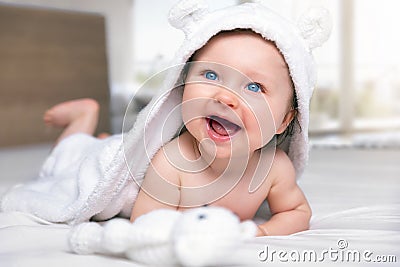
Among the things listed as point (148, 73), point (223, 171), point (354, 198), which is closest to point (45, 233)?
point (223, 171)

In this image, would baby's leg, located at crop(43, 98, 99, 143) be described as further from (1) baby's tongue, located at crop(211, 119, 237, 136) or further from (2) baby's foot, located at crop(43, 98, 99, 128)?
(1) baby's tongue, located at crop(211, 119, 237, 136)

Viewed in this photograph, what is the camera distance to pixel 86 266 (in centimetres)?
54

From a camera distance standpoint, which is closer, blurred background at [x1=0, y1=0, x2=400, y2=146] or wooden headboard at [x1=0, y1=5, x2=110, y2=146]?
wooden headboard at [x1=0, y1=5, x2=110, y2=146]

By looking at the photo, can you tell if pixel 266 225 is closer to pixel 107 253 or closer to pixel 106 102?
pixel 107 253

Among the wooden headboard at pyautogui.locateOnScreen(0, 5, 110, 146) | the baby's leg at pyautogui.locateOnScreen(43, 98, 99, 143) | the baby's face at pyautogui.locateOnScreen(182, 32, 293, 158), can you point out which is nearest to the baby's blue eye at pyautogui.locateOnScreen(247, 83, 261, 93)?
the baby's face at pyautogui.locateOnScreen(182, 32, 293, 158)

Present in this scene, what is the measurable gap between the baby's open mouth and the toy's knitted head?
112 millimetres

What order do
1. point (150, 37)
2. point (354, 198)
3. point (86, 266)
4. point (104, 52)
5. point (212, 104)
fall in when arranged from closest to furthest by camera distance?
point (86, 266) → point (212, 104) → point (354, 198) → point (104, 52) → point (150, 37)

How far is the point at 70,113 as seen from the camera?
1.32 meters

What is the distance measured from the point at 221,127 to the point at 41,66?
258 centimetres

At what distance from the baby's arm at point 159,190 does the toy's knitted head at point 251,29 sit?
29 mm

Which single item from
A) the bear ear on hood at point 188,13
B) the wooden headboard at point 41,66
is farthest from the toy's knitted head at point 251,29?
the wooden headboard at point 41,66

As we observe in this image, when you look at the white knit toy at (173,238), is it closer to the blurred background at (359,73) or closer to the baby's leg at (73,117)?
the baby's leg at (73,117)

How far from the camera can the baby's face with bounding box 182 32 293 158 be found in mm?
688

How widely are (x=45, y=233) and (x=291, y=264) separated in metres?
0.32
